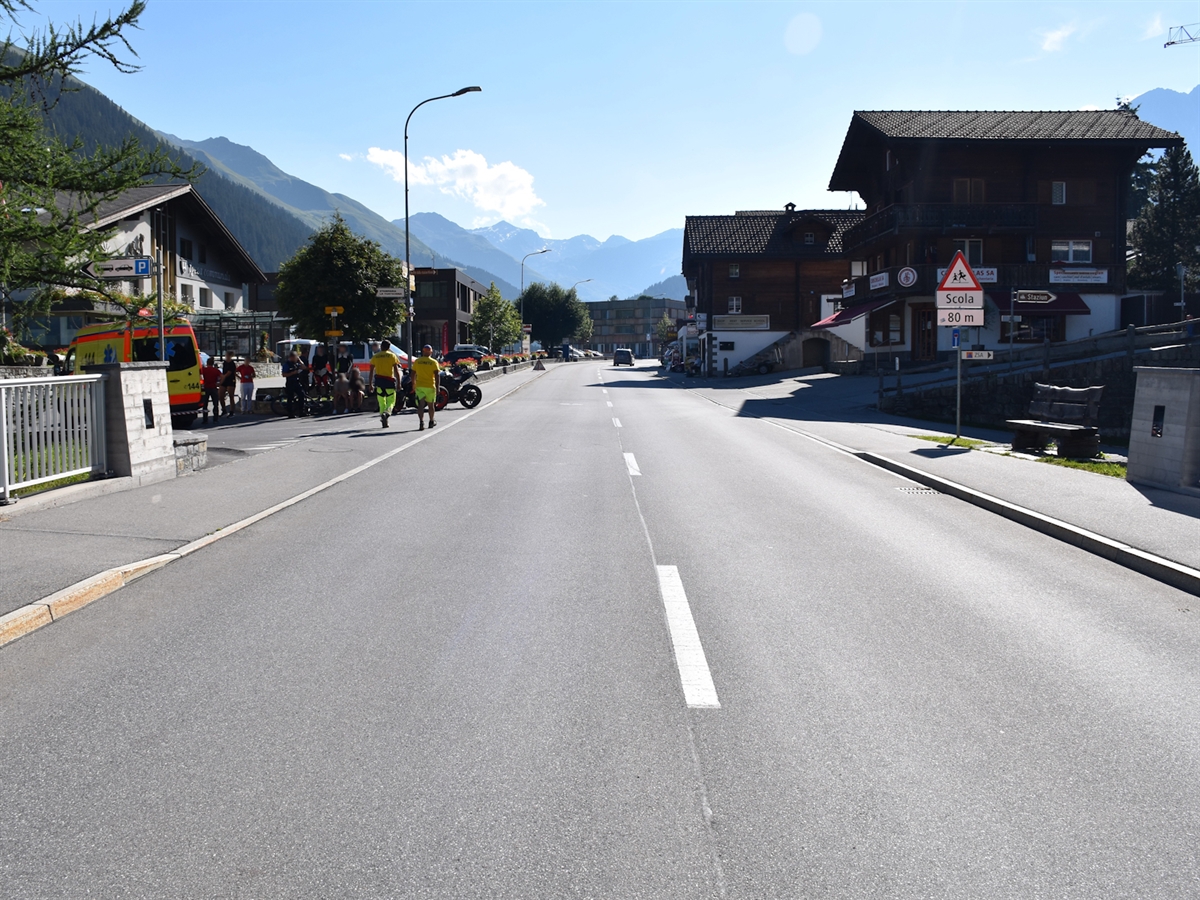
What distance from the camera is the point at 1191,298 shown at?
180 feet

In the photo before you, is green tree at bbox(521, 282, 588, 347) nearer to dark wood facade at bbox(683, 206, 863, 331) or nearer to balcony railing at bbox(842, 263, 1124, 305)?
dark wood facade at bbox(683, 206, 863, 331)

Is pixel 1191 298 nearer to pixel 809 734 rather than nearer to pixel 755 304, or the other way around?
pixel 755 304

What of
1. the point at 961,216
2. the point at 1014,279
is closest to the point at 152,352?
the point at 961,216

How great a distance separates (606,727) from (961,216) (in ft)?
151

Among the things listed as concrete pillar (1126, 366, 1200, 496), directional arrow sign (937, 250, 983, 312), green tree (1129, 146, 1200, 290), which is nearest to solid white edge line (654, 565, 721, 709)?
concrete pillar (1126, 366, 1200, 496)

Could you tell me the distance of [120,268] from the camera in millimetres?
13141

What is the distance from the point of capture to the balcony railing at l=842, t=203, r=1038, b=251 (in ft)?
148

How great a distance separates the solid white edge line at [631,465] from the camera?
13894mm

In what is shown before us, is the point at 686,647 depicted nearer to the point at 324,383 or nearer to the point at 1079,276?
the point at 324,383

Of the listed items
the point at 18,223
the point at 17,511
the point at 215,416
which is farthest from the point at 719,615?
the point at 215,416

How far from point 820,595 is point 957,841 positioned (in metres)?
3.44

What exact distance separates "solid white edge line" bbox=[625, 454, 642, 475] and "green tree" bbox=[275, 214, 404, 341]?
20.6m

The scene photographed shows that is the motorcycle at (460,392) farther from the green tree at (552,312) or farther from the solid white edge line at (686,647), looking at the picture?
the green tree at (552,312)

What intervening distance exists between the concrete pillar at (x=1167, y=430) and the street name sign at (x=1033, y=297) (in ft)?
113
